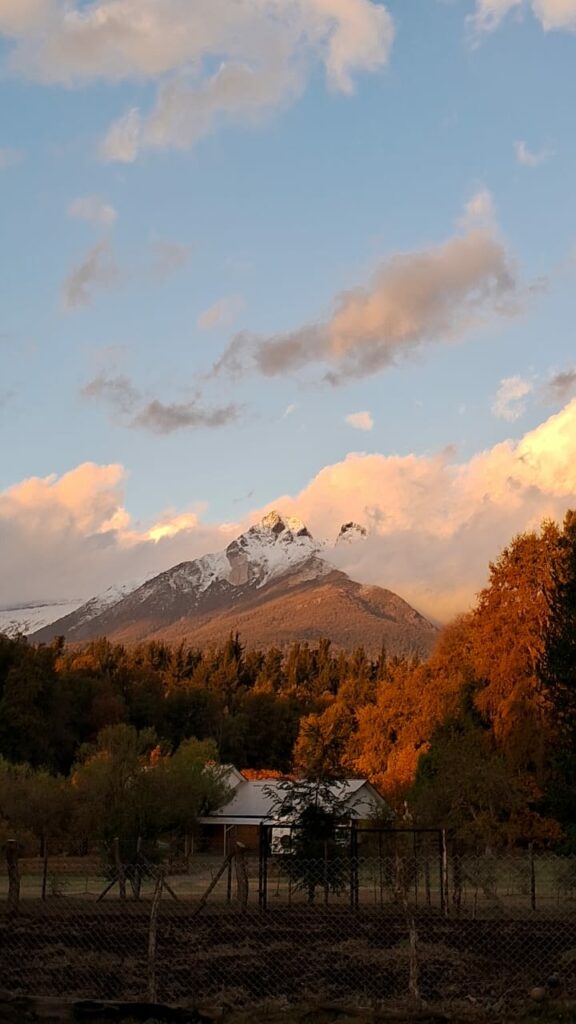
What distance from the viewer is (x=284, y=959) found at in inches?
636

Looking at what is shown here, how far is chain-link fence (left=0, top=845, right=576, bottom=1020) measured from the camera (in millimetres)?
12828

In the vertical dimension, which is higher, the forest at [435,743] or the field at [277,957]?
the forest at [435,743]

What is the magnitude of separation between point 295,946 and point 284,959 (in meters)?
1.71

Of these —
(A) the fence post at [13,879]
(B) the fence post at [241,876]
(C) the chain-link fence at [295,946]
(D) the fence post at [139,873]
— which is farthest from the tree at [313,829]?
(A) the fence post at [13,879]

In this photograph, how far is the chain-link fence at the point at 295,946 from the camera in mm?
12828

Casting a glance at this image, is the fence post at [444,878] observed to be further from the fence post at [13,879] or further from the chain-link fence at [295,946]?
the fence post at [13,879]

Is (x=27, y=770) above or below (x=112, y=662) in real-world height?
below

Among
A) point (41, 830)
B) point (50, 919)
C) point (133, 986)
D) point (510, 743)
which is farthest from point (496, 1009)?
Answer: point (41, 830)

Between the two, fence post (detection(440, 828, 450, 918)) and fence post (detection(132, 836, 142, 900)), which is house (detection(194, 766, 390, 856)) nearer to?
fence post (detection(132, 836, 142, 900))

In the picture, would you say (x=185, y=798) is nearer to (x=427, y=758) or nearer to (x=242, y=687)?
(x=427, y=758)

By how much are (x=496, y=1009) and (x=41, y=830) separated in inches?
1392

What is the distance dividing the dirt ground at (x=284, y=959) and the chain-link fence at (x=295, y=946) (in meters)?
0.03

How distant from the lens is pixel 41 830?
43312 mm

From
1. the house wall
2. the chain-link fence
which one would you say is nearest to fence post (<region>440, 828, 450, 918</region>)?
the chain-link fence
